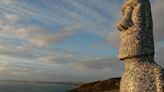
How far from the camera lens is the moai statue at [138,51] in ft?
29.5

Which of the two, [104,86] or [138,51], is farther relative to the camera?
[104,86]

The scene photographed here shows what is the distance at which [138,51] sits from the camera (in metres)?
9.15

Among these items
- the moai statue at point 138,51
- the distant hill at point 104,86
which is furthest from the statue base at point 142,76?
the distant hill at point 104,86

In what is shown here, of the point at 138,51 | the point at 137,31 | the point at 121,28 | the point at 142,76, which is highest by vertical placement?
the point at 121,28

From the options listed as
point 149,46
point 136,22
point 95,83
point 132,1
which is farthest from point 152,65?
point 95,83

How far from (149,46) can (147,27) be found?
0.51 metres

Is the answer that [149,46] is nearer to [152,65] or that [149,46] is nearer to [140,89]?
[152,65]

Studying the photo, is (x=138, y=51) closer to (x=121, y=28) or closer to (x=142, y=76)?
(x=142, y=76)

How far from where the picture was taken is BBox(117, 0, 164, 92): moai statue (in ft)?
29.5

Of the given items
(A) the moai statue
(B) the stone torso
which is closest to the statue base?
(A) the moai statue

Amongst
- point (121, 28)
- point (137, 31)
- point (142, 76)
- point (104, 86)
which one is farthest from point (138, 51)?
point (104, 86)

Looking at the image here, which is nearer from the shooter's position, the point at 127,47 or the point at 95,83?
the point at 127,47

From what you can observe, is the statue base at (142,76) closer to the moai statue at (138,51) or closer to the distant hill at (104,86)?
the moai statue at (138,51)

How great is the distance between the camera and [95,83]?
1480 inches
